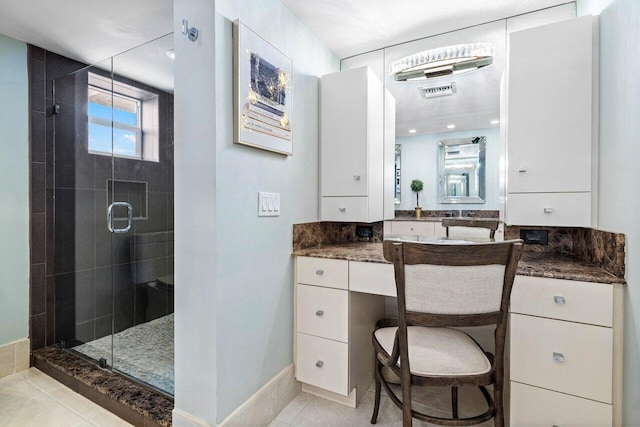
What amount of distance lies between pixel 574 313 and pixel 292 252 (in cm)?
133

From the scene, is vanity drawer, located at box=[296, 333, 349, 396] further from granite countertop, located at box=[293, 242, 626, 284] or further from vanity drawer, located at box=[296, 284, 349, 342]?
granite countertop, located at box=[293, 242, 626, 284]

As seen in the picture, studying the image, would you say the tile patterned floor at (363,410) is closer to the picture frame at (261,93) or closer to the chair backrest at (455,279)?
the chair backrest at (455,279)

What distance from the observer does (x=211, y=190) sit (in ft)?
4.17

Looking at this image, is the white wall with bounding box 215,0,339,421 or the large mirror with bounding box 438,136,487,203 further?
the large mirror with bounding box 438,136,487,203

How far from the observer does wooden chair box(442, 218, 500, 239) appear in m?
1.85

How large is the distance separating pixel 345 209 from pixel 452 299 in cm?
101

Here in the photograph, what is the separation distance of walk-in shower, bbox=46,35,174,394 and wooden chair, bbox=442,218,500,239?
194cm

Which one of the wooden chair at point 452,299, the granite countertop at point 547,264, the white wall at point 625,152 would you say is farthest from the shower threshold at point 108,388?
the white wall at point 625,152

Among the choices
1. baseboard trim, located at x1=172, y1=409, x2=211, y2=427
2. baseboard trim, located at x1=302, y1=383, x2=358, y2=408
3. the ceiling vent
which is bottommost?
baseboard trim, located at x1=302, y1=383, x2=358, y2=408

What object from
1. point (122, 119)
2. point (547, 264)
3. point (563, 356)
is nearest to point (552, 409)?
point (563, 356)

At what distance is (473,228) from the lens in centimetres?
187

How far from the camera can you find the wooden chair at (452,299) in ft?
3.31

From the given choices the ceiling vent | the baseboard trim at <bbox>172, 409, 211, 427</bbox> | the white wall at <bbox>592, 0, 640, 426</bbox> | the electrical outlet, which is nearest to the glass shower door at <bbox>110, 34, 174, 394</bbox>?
the baseboard trim at <bbox>172, 409, 211, 427</bbox>

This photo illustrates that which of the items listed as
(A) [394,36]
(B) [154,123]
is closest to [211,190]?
(B) [154,123]
